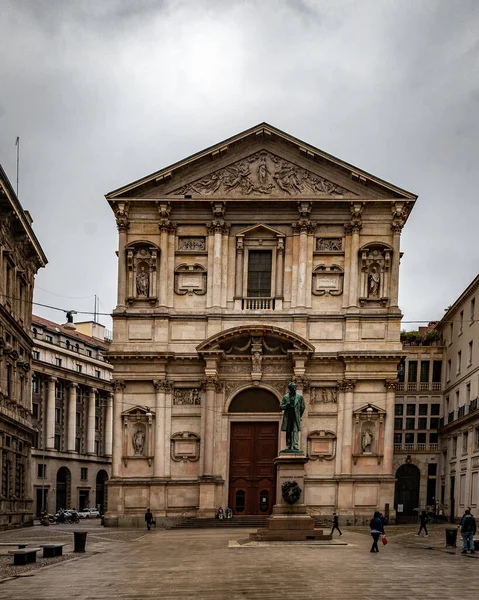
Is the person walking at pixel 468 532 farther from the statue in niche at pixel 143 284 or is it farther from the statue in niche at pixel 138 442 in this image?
the statue in niche at pixel 143 284

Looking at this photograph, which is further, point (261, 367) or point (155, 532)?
point (261, 367)

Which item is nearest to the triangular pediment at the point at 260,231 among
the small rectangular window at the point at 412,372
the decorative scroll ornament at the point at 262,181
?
the decorative scroll ornament at the point at 262,181

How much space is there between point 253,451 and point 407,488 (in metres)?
20.5

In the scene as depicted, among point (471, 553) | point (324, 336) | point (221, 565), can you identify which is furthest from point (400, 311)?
point (221, 565)

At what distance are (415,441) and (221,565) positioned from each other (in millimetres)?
47475

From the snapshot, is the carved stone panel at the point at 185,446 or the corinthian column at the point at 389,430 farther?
the carved stone panel at the point at 185,446

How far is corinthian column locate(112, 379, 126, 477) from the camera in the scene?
55625 mm

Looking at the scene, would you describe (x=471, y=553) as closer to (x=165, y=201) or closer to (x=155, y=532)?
(x=155, y=532)

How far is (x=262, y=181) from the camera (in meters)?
58.0

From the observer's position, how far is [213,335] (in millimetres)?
55625

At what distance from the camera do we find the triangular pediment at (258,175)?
189 feet

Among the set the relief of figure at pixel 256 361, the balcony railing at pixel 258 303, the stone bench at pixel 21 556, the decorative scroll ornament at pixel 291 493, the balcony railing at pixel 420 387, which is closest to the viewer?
the stone bench at pixel 21 556

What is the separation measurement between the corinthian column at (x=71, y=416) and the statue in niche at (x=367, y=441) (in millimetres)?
47462

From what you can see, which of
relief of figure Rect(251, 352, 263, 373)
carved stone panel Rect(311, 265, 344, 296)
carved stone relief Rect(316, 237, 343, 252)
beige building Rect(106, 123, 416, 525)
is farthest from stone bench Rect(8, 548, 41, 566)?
carved stone relief Rect(316, 237, 343, 252)
